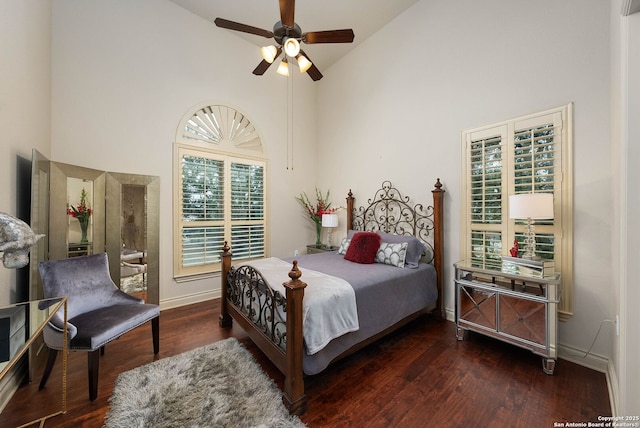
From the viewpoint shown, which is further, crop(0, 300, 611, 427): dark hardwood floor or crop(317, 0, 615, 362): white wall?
crop(317, 0, 615, 362): white wall

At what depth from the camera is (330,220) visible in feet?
14.2

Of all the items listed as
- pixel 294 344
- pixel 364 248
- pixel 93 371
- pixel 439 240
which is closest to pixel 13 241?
pixel 93 371

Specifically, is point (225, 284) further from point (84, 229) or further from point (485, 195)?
point (485, 195)

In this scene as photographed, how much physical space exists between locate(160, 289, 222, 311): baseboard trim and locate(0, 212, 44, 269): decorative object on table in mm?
2485

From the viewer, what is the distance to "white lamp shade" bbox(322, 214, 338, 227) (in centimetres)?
430

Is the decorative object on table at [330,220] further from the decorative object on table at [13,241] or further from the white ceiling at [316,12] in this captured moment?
the decorative object on table at [13,241]

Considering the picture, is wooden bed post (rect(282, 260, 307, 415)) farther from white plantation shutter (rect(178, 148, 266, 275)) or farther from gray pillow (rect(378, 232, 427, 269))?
white plantation shutter (rect(178, 148, 266, 275))

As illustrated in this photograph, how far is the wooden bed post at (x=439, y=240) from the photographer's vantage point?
3.07 metres

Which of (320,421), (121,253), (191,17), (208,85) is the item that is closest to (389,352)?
(320,421)

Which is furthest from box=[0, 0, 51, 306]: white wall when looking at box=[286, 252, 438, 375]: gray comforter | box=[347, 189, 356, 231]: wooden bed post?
box=[347, 189, 356, 231]: wooden bed post

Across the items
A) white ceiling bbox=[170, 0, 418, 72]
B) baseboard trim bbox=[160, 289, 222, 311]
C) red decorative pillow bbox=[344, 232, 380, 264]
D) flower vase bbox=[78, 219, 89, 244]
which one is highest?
white ceiling bbox=[170, 0, 418, 72]

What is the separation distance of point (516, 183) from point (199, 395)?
3.35m

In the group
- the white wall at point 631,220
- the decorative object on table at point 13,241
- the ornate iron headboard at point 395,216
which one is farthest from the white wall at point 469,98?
the decorative object on table at point 13,241

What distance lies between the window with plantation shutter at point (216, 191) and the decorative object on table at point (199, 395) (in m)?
1.72
